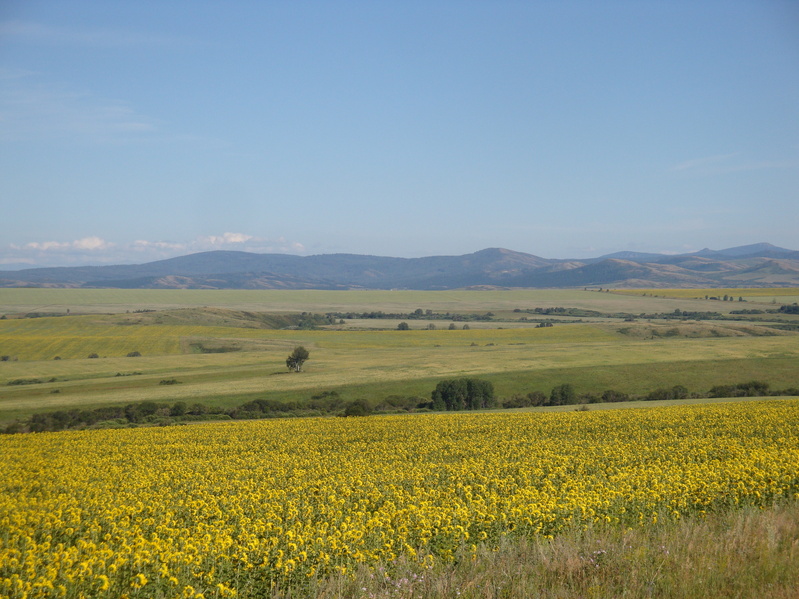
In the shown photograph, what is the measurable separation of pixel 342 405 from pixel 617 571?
46846 mm

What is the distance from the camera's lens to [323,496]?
13.3 m

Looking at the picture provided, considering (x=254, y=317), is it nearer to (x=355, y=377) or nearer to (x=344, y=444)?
(x=355, y=377)

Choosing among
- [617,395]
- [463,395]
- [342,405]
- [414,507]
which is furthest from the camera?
[617,395]

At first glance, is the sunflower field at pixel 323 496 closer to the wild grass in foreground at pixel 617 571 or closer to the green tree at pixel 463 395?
the wild grass in foreground at pixel 617 571

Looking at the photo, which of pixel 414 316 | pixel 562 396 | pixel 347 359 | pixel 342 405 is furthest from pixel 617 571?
pixel 414 316

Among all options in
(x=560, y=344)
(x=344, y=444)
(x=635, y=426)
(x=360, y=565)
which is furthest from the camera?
(x=560, y=344)

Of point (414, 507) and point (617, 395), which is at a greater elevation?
point (414, 507)

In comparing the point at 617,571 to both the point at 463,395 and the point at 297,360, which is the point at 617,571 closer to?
the point at 463,395

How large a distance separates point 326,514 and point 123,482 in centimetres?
712

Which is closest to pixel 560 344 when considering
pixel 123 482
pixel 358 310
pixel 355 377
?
pixel 355 377

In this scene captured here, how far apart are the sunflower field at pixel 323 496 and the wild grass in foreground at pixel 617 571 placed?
72 cm

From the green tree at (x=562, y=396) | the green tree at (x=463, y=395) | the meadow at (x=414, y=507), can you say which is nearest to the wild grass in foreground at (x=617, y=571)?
the meadow at (x=414, y=507)

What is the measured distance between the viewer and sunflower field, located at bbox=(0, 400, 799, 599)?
815 cm

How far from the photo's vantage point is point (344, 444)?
24.9 m
